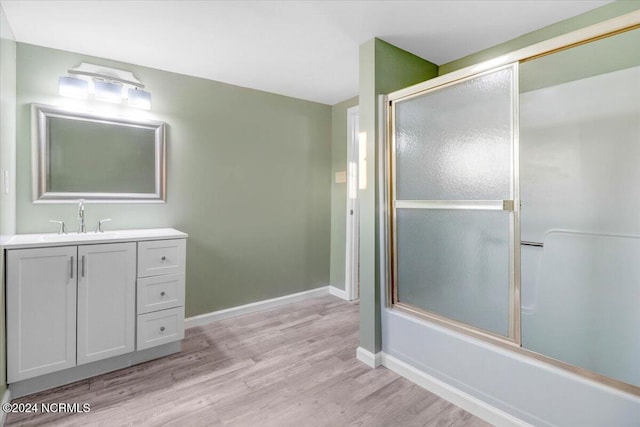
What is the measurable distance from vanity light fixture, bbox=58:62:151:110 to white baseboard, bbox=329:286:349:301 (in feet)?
9.00

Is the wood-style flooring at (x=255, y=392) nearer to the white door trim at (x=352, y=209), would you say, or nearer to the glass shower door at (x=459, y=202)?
the glass shower door at (x=459, y=202)

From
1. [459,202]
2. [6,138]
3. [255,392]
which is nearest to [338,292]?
[255,392]

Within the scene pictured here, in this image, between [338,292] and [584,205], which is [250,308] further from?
[584,205]

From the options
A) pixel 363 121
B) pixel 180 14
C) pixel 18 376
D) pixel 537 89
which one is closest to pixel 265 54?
pixel 180 14

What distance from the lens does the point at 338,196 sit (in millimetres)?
3742

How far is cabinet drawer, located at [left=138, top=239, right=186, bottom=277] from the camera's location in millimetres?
2189

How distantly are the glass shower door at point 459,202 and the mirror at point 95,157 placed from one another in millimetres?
2059

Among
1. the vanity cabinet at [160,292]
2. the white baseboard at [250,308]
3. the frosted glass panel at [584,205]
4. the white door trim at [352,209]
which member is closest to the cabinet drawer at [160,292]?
the vanity cabinet at [160,292]

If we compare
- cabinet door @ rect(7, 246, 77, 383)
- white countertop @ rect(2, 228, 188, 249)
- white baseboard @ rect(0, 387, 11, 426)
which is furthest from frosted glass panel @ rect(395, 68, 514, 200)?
white baseboard @ rect(0, 387, 11, 426)

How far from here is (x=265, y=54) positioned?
242 centimetres

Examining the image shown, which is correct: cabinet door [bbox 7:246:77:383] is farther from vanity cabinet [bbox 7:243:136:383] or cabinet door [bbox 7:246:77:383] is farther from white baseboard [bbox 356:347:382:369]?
white baseboard [bbox 356:347:382:369]

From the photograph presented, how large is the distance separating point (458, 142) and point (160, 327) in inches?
97.5

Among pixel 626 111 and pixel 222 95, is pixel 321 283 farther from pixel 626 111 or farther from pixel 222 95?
pixel 626 111

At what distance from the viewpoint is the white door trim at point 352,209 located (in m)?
3.53
